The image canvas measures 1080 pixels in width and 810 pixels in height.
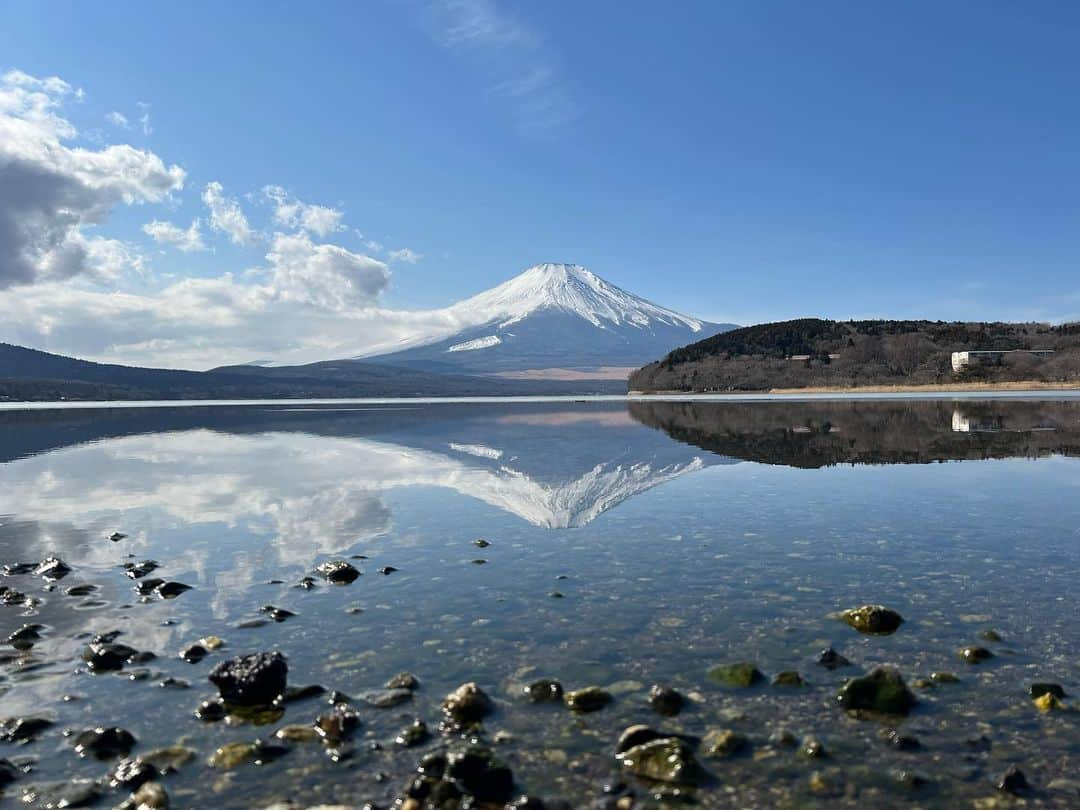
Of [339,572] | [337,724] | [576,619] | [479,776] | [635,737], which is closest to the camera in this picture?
[479,776]

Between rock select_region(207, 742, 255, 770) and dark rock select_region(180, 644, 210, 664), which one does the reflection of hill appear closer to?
dark rock select_region(180, 644, 210, 664)

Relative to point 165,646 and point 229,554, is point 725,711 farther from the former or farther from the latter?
point 229,554

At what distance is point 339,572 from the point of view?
821 inches

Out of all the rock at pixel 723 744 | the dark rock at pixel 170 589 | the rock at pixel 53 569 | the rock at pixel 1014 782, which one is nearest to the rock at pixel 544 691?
the rock at pixel 723 744

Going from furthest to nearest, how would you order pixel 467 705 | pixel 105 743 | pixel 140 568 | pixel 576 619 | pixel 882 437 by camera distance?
pixel 882 437 → pixel 140 568 → pixel 576 619 → pixel 467 705 → pixel 105 743

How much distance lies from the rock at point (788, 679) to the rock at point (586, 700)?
304 cm

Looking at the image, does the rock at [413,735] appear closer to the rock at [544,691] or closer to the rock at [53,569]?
the rock at [544,691]

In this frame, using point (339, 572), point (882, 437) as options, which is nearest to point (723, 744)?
point (339, 572)

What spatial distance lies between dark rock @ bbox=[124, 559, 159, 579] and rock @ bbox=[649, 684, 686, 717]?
15.8 meters

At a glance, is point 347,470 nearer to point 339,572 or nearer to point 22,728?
point 339,572

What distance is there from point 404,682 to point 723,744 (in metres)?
5.61

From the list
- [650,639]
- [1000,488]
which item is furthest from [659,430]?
[650,639]

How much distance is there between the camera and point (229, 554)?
23906 millimetres

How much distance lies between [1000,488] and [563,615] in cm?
2648
